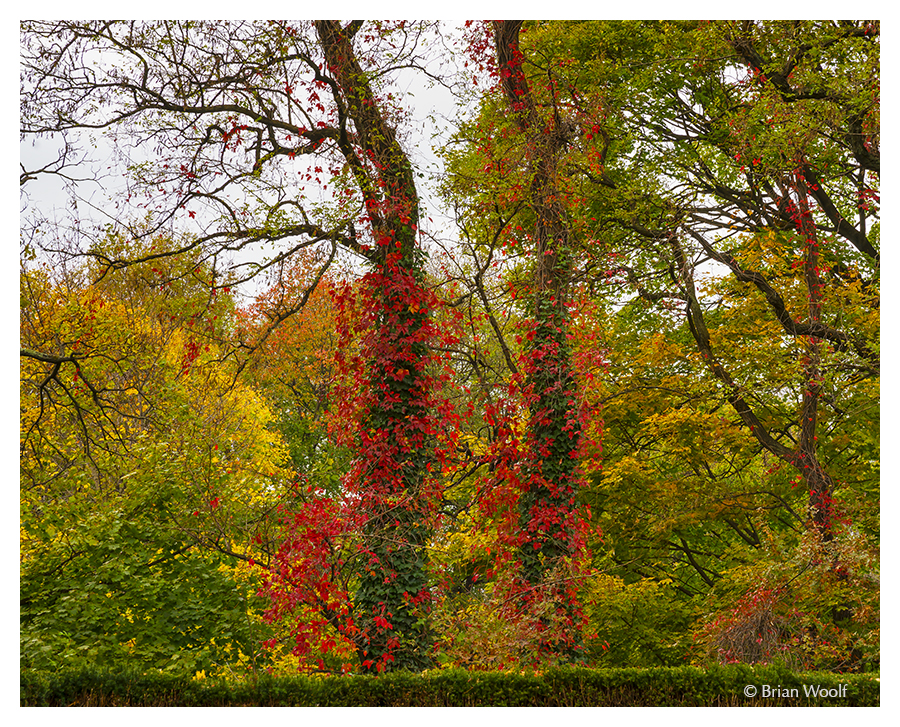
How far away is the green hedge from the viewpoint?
6953 millimetres

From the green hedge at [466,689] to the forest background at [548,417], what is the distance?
82 centimetres

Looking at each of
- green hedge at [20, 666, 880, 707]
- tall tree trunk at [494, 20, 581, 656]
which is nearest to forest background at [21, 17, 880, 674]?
tall tree trunk at [494, 20, 581, 656]

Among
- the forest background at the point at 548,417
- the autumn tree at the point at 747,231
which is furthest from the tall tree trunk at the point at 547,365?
the autumn tree at the point at 747,231

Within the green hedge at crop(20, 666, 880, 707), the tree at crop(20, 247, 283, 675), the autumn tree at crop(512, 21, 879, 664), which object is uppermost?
the autumn tree at crop(512, 21, 879, 664)

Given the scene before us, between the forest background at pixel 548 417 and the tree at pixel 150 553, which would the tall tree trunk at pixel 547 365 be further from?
the tree at pixel 150 553

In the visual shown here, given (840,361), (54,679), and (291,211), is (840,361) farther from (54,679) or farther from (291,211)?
(54,679)

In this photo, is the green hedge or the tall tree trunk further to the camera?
the tall tree trunk

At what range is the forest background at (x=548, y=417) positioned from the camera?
856 centimetres

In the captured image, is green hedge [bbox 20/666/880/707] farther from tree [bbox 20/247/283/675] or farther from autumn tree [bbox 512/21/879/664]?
autumn tree [bbox 512/21/879/664]

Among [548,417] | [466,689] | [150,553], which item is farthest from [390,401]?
[150,553]

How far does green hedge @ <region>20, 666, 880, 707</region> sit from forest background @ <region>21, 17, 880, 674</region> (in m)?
0.82

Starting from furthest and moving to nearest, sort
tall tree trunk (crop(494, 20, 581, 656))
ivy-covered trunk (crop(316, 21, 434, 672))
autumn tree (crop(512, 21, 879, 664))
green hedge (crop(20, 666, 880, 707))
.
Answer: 1. autumn tree (crop(512, 21, 879, 664))
2. tall tree trunk (crop(494, 20, 581, 656))
3. ivy-covered trunk (crop(316, 21, 434, 672))
4. green hedge (crop(20, 666, 880, 707))

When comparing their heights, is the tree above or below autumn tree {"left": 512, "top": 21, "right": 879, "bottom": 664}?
below

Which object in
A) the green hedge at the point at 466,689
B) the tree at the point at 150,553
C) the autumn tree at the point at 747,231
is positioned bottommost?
the green hedge at the point at 466,689
